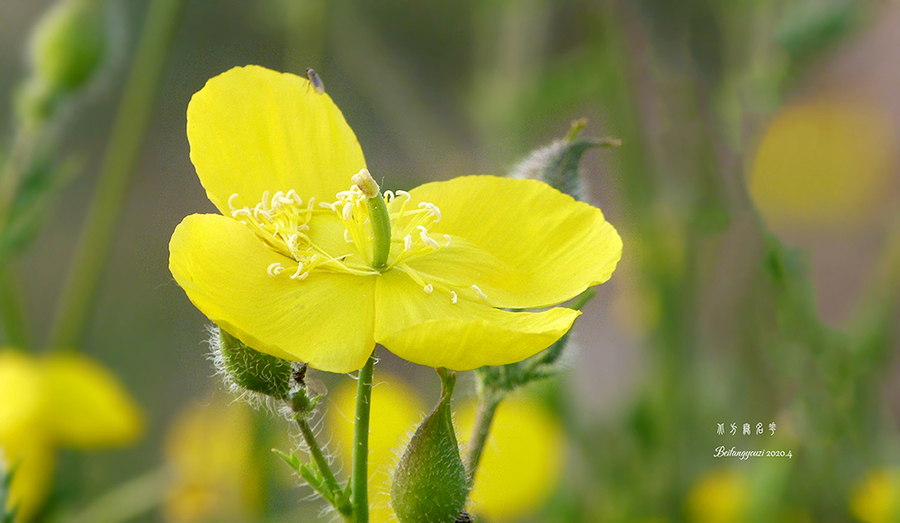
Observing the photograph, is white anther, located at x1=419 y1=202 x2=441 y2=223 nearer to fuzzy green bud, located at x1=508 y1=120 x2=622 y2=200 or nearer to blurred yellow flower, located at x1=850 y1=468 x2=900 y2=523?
fuzzy green bud, located at x1=508 y1=120 x2=622 y2=200

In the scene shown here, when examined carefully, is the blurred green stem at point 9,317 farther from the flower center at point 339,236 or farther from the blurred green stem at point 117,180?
the flower center at point 339,236

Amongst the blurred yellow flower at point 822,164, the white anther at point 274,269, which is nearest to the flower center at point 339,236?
the white anther at point 274,269

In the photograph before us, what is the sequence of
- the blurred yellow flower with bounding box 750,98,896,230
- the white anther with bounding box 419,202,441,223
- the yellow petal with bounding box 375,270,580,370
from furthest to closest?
1. the blurred yellow flower with bounding box 750,98,896,230
2. the white anther with bounding box 419,202,441,223
3. the yellow petal with bounding box 375,270,580,370

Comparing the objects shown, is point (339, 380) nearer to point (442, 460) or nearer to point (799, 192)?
point (799, 192)

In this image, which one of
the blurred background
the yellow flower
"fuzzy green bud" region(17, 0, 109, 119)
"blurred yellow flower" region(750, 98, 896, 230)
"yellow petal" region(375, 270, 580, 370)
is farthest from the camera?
"blurred yellow flower" region(750, 98, 896, 230)

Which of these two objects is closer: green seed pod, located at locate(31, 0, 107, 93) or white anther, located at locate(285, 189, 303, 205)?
white anther, located at locate(285, 189, 303, 205)

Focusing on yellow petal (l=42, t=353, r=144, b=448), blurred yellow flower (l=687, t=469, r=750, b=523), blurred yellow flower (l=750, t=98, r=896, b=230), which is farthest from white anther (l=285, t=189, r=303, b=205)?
blurred yellow flower (l=750, t=98, r=896, b=230)

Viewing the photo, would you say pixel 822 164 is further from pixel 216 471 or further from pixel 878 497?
pixel 216 471
